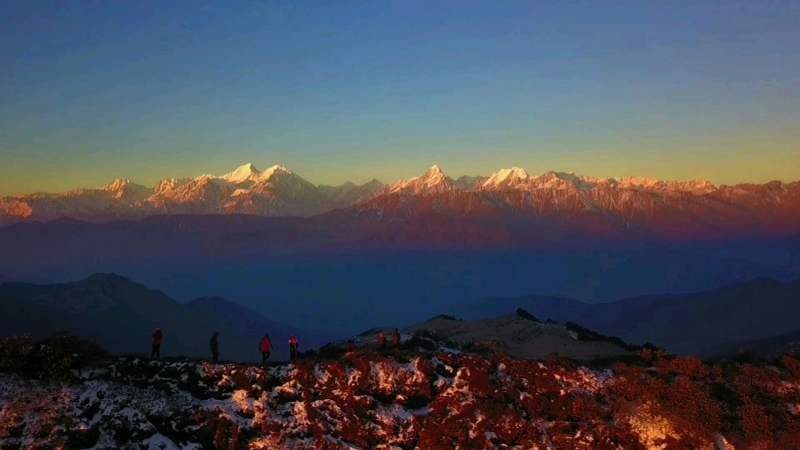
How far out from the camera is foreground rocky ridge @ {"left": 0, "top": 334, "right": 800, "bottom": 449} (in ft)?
80.9

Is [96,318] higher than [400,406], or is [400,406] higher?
[400,406]

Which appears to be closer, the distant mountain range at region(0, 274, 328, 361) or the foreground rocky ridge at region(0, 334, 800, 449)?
the foreground rocky ridge at region(0, 334, 800, 449)

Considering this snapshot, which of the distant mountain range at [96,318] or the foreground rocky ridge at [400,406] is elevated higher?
the foreground rocky ridge at [400,406]

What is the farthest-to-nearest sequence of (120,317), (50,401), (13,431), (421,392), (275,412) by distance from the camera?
(120,317) → (421,392) → (275,412) → (50,401) → (13,431)

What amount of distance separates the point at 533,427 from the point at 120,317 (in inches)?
7093

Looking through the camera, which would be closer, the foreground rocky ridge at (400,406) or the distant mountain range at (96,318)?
the foreground rocky ridge at (400,406)

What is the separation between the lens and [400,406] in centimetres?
2752

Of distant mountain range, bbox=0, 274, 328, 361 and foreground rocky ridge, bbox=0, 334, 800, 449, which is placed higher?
foreground rocky ridge, bbox=0, 334, 800, 449

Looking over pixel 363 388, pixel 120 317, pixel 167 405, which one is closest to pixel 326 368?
pixel 363 388

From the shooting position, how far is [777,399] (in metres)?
28.8

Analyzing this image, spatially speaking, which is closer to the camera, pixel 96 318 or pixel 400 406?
pixel 400 406

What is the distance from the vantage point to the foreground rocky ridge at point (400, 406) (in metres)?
24.7

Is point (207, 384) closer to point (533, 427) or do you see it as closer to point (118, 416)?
point (118, 416)

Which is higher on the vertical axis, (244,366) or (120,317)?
(244,366)
